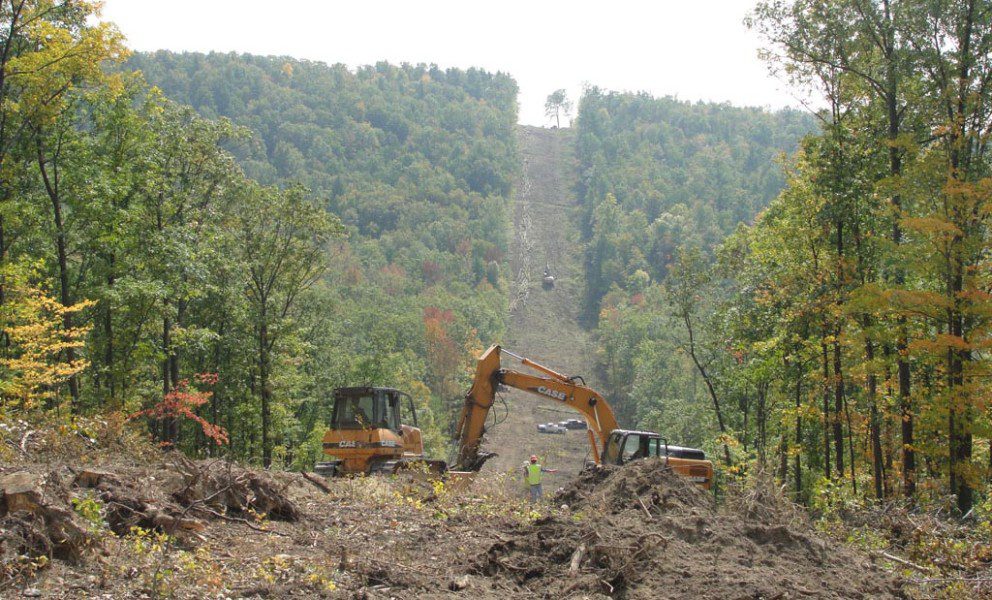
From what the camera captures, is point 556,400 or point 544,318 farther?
point 544,318

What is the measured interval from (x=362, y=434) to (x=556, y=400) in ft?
Result: 16.9

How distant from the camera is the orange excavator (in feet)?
62.9

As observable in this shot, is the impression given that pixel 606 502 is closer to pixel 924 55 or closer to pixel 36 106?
pixel 924 55

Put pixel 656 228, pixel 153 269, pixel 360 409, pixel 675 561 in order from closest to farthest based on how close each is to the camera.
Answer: pixel 675 561 < pixel 360 409 < pixel 153 269 < pixel 656 228

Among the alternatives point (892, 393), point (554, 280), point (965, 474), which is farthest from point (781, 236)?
point (554, 280)

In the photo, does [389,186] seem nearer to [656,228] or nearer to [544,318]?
[544,318]

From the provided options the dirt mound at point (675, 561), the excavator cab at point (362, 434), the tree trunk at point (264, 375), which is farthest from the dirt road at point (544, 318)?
the dirt mound at point (675, 561)

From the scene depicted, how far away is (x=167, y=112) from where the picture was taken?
1030 inches

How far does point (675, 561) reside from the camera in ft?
29.9

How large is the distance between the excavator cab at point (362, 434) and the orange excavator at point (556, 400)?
1.34m

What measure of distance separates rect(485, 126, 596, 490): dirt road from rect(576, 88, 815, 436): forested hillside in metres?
3.92

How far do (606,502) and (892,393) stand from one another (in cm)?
1202

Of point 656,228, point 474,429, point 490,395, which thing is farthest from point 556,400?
point 656,228

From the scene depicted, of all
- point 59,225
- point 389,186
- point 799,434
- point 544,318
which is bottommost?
point 544,318
